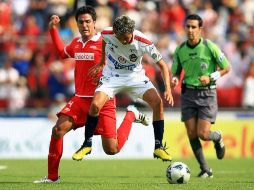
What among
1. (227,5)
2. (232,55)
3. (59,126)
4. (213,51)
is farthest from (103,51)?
(227,5)

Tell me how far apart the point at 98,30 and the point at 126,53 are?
9642mm

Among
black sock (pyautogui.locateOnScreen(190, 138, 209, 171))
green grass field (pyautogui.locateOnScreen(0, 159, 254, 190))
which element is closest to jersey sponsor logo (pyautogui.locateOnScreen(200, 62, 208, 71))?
black sock (pyautogui.locateOnScreen(190, 138, 209, 171))

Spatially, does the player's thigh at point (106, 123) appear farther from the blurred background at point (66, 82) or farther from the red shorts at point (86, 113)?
the blurred background at point (66, 82)

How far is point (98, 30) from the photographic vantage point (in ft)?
71.8

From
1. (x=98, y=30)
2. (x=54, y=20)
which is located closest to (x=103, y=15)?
(x=98, y=30)

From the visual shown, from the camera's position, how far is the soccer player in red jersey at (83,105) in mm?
12547

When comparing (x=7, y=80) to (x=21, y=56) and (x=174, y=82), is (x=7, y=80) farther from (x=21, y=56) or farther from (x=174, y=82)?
(x=174, y=82)

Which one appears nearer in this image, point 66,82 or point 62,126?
point 62,126

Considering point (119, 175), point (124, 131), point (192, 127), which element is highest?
point (124, 131)

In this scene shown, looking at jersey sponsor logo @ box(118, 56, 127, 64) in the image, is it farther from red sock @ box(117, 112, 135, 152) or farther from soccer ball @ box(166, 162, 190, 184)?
soccer ball @ box(166, 162, 190, 184)

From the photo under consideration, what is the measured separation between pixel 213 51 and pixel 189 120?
140 centimetres

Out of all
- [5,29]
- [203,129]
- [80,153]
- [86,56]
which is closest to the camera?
[80,153]

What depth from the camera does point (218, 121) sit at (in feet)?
72.5

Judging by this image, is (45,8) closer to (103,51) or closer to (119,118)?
(119,118)
